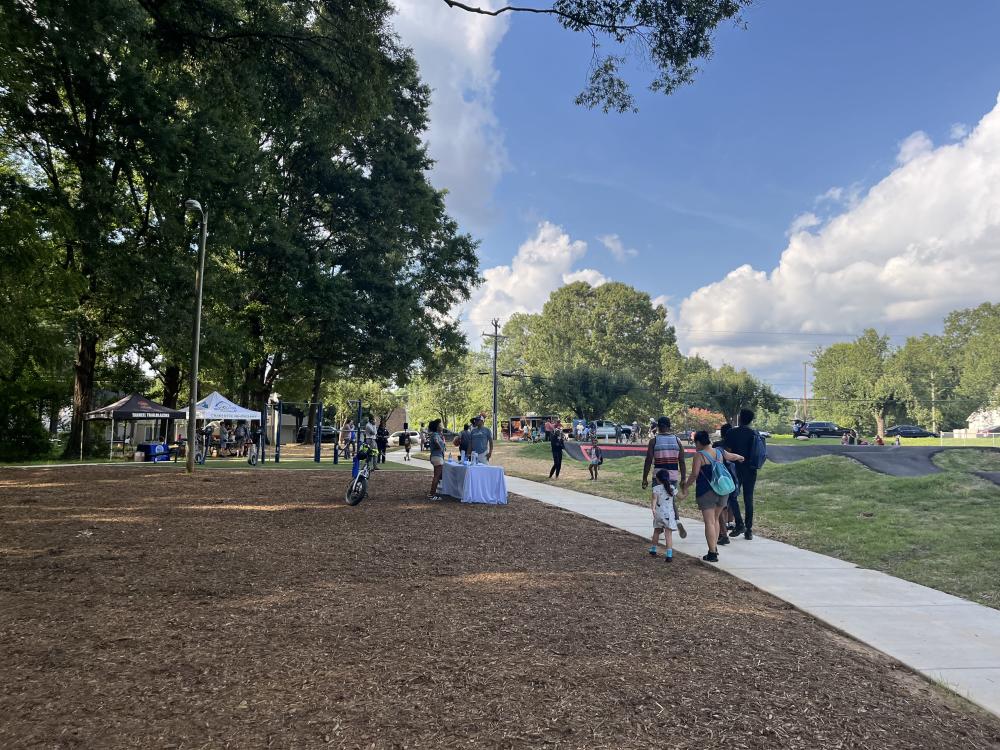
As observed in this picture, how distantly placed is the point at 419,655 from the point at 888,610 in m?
4.45

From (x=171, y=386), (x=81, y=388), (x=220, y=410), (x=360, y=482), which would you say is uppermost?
(x=171, y=386)

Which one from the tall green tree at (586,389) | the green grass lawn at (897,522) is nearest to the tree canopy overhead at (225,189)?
the green grass lawn at (897,522)

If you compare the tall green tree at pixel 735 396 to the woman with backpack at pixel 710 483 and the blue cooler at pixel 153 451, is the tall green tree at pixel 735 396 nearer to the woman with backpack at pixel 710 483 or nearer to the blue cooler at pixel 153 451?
the blue cooler at pixel 153 451

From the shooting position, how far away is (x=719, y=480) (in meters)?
8.16

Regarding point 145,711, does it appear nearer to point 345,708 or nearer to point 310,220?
point 345,708

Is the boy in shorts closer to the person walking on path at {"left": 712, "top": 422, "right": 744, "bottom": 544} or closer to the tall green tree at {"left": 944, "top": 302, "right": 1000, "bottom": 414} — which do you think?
the person walking on path at {"left": 712, "top": 422, "right": 744, "bottom": 544}

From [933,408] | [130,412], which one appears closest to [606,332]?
[933,408]

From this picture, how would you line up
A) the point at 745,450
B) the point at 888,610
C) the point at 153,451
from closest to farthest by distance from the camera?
the point at 888,610 → the point at 745,450 → the point at 153,451

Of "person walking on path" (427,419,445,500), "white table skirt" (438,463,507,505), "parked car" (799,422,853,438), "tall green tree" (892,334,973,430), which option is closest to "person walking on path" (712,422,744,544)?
"white table skirt" (438,463,507,505)

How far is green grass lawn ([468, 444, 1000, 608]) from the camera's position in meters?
7.94

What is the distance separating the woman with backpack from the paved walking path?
363 millimetres

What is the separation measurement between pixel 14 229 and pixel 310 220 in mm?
20784

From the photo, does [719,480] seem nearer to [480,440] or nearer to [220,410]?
[480,440]

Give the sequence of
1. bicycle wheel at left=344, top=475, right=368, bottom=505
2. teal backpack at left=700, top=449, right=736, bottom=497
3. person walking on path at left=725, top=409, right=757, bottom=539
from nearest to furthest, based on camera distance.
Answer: teal backpack at left=700, top=449, right=736, bottom=497
person walking on path at left=725, top=409, right=757, bottom=539
bicycle wheel at left=344, top=475, right=368, bottom=505
